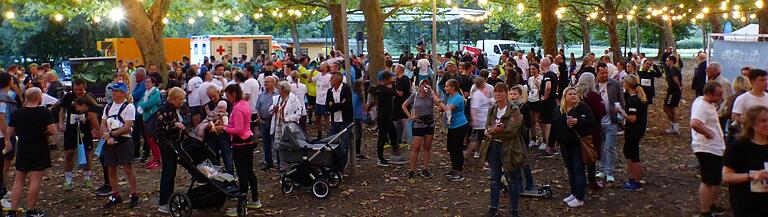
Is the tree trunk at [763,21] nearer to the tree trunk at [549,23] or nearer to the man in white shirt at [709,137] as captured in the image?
the tree trunk at [549,23]

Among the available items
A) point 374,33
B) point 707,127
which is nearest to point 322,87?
point 374,33

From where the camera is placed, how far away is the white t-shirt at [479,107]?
919 centimetres

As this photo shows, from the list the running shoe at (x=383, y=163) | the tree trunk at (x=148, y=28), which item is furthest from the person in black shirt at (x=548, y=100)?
the tree trunk at (x=148, y=28)

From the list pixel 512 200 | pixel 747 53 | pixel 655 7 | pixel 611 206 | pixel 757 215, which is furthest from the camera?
pixel 655 7

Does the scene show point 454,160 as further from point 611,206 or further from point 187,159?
point 187,159

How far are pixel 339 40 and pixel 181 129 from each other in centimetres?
1473

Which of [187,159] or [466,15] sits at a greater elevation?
[466,15]

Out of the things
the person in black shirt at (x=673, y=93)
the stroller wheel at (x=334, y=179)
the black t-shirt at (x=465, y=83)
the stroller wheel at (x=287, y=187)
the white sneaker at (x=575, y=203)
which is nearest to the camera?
the white sneaker at (x=575, y=203)

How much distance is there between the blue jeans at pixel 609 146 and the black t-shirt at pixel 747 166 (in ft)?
12.5

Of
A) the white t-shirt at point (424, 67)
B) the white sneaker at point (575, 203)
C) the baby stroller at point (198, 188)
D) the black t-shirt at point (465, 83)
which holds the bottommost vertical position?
the white sneaker at point (575, 203)

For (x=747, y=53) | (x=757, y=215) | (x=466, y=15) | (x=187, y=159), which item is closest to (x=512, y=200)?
(x=757, y=215)

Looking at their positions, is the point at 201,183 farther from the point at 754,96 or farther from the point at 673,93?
the point at 673,93

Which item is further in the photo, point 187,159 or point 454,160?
point 454,160

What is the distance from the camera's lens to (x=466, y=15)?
31359 millimetres
